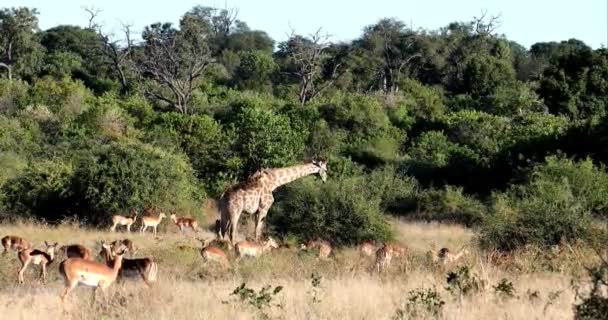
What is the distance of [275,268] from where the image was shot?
637 inches

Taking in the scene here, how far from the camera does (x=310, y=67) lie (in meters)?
65.3

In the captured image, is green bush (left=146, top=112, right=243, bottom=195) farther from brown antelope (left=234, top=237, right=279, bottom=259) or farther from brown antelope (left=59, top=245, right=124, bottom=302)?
brown antelope (left=59, top=245, right=124, bottom=302)

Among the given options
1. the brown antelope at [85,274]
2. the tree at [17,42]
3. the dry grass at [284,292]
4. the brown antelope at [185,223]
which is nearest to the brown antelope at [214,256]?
the dry grass at [284,292]

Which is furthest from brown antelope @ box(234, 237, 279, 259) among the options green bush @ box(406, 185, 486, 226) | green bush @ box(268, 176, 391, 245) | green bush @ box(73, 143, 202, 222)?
green bush @ box(406, 185, 486, 226)

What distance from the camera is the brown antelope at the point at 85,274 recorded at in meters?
11.5

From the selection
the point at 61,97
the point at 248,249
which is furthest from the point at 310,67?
the point at 248,249

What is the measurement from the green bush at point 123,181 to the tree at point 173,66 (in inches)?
966

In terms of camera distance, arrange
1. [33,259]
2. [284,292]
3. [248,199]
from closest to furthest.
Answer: [284,292], [33,259], [248,199]

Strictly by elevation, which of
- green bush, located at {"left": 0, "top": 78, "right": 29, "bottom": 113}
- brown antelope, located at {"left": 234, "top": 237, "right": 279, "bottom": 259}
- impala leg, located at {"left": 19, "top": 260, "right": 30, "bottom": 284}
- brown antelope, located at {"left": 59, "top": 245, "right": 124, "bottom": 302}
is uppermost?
green bush, located at {"left": 0, "top": 78, "right": 29, "bottom": 113}

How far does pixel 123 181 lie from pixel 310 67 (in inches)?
1517

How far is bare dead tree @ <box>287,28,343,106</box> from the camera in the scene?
6488 centimetres

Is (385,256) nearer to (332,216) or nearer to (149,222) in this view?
(332,216)

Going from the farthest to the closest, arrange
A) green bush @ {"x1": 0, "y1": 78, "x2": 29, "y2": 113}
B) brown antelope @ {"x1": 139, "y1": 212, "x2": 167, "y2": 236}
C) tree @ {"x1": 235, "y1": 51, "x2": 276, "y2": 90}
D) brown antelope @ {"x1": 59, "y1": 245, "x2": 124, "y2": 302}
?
1. tree @ {"x1": 235, "y1": 51, "x2": 276, "y2": 90}
2. green bush @ {"x1": 0, "y1": 78, "x2": 29, "y2": 113}
3. brown antelope @ {"x1": 139, "y1": 212, "x2": 167, "y2": 236}
4. brown antelope @ {"x1": 59, "y1": 245, "x2": 124, "y2": 302}

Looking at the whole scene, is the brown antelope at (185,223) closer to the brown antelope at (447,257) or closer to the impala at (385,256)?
the impala at (385,256)
